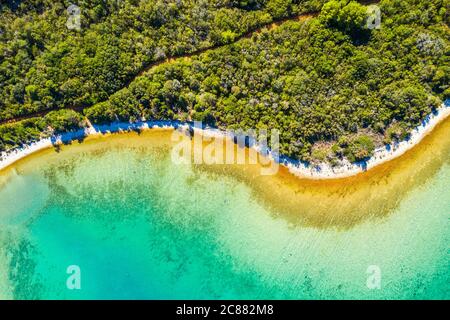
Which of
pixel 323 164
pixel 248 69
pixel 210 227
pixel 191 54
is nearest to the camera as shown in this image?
pixel 248 69

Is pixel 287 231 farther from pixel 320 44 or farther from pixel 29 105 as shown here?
pixel 29 105

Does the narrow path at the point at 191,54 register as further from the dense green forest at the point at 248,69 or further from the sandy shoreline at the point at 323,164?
the sandy shoreline at the point at 323,164

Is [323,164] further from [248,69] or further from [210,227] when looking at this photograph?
[210,227]

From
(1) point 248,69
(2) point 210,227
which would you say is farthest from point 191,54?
(2) point 210,227

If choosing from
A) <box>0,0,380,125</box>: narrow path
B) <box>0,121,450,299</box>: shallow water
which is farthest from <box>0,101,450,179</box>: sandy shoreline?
<box>0,0,380,125</box>: narrow path

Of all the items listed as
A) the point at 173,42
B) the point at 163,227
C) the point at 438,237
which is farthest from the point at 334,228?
the point at 173,42

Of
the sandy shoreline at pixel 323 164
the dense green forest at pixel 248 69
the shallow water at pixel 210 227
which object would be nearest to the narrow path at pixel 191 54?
the dense green forest at pixel 248 69
